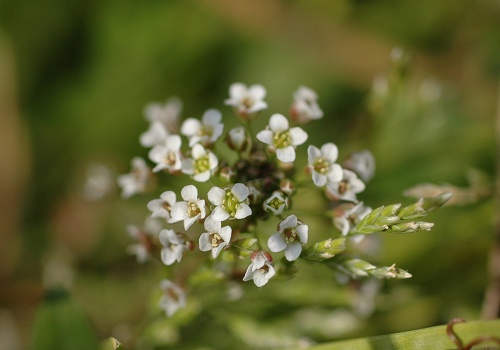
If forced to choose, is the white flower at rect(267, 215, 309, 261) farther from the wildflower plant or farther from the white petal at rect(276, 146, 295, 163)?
the white petal at rect(276, 146, 295, 163)

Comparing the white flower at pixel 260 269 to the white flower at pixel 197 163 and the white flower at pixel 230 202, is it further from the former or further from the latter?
the white flower at pixel 197 163

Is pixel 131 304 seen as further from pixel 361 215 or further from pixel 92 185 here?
pixel 361 215

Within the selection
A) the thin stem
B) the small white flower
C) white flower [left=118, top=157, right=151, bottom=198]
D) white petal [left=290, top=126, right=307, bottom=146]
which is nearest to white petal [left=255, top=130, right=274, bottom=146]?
white petal [left=290, top=126, right=307, bottom=146]

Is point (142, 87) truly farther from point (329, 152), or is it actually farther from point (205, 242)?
point (205, 242)

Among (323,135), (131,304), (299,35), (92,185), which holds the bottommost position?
(131,304)

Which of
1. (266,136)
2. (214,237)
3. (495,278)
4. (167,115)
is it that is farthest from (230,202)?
(495,278)

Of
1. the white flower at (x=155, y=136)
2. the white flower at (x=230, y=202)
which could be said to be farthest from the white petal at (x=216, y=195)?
the white flower at (x=155, y=136)

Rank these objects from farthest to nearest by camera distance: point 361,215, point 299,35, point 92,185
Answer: point 299,35
point 92,185
point 361,215

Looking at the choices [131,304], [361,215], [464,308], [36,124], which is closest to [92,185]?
[131,304]
